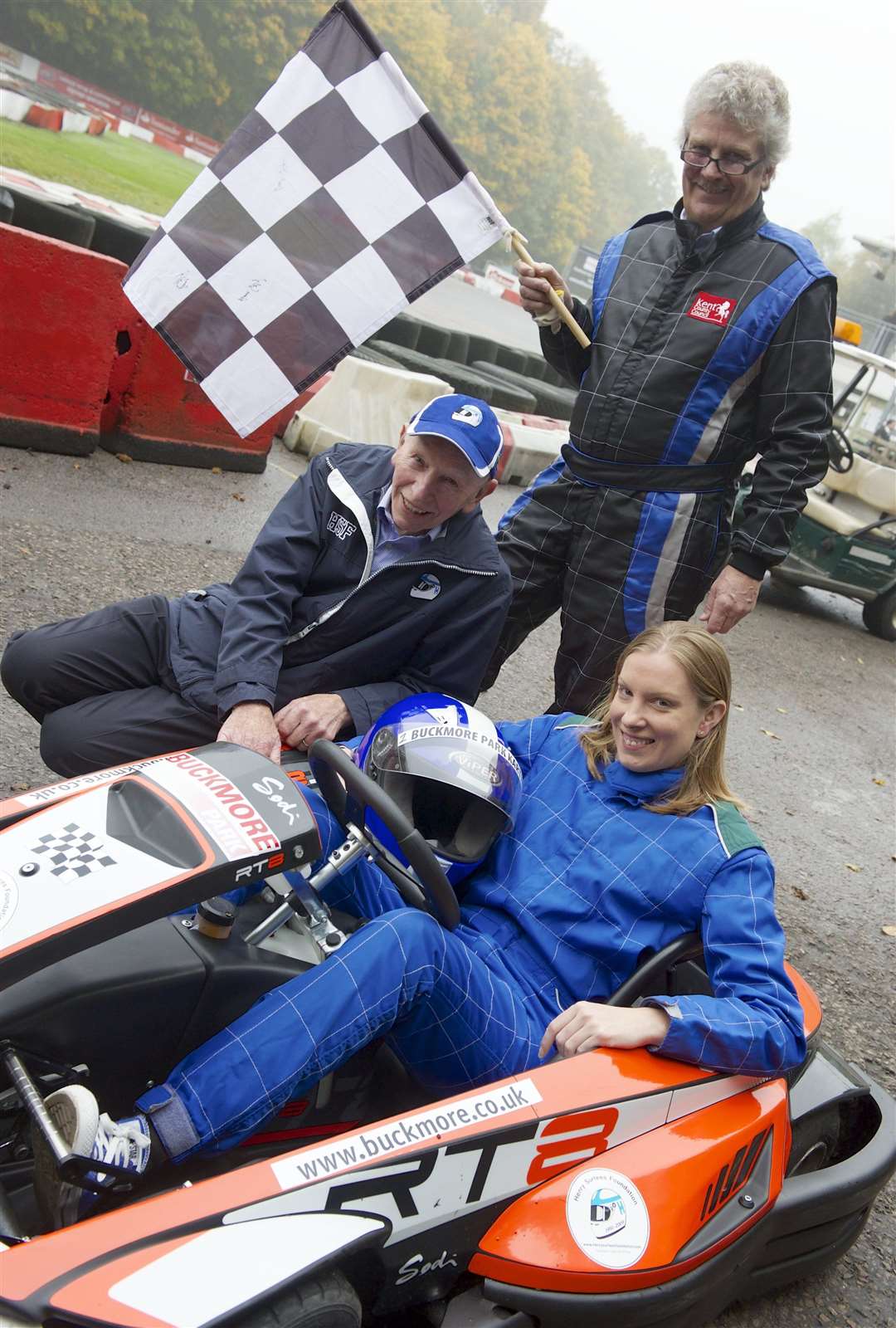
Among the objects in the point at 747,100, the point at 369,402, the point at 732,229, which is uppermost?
the point at 747,100

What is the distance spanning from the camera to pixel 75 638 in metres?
2.81

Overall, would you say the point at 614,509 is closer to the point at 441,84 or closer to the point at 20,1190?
the point at 20,1190

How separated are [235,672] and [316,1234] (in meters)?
1.27

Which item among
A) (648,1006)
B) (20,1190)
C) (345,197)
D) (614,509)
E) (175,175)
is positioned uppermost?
(345,197)

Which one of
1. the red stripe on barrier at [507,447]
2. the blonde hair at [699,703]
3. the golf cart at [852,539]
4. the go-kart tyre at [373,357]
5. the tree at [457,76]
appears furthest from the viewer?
the tree at [457,76]

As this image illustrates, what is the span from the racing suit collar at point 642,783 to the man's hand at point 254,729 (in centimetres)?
69

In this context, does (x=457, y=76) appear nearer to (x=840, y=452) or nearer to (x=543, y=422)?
(x=543, y=422)

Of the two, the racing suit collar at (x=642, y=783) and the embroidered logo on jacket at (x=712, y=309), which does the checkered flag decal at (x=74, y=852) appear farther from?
the embroidered logo on jacket at (x=712, y=309)

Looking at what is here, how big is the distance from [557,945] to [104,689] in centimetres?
122

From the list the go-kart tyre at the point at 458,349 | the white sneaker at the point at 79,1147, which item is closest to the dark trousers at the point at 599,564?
the white sneaker at the point at 79,1147

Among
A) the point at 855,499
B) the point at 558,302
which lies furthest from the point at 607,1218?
the point at 855,499

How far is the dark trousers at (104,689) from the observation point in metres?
2.67

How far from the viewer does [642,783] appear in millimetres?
2396

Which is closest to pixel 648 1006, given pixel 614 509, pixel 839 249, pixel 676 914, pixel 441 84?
pixel 676 914
